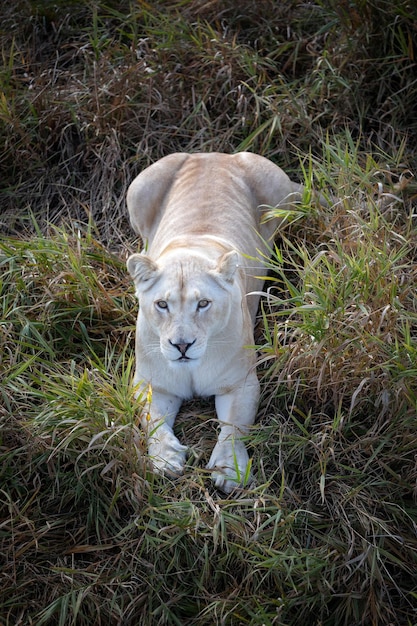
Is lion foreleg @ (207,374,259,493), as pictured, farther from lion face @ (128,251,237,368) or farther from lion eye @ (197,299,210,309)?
lion eye @ (197,299,210,309)

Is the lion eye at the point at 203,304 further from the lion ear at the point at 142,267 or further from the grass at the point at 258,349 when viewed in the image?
the grass at the point at 258,349

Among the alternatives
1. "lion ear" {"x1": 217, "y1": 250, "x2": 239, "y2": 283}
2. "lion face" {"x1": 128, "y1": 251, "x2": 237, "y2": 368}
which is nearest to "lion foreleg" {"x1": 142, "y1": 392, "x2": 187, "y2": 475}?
"lion face" {"x1": 128, "y1": 251, "x2": 237, "y2": 368}

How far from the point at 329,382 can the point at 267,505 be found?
0.70 m

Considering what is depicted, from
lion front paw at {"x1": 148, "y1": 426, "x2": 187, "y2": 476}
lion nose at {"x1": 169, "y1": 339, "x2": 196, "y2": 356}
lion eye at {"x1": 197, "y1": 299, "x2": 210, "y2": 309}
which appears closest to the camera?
lion nose at {"x1": 169, "y1": 339, "x2": 196, "y2": 356}

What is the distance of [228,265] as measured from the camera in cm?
463

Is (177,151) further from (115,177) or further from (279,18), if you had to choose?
(279,18)

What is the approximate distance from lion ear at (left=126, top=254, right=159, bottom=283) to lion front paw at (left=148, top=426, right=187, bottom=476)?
794 millimetres

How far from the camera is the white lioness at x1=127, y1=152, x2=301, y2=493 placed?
4.53m

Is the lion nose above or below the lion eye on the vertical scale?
below

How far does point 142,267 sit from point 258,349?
0.79 metres

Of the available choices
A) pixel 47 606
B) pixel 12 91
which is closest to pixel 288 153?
pixel 12 91

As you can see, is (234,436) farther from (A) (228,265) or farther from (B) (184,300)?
(A) (228,265)

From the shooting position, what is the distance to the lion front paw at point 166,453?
4652 millimetres

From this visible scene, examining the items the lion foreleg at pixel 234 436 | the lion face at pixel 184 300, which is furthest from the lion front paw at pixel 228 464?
the lion face at pixel 184 300
